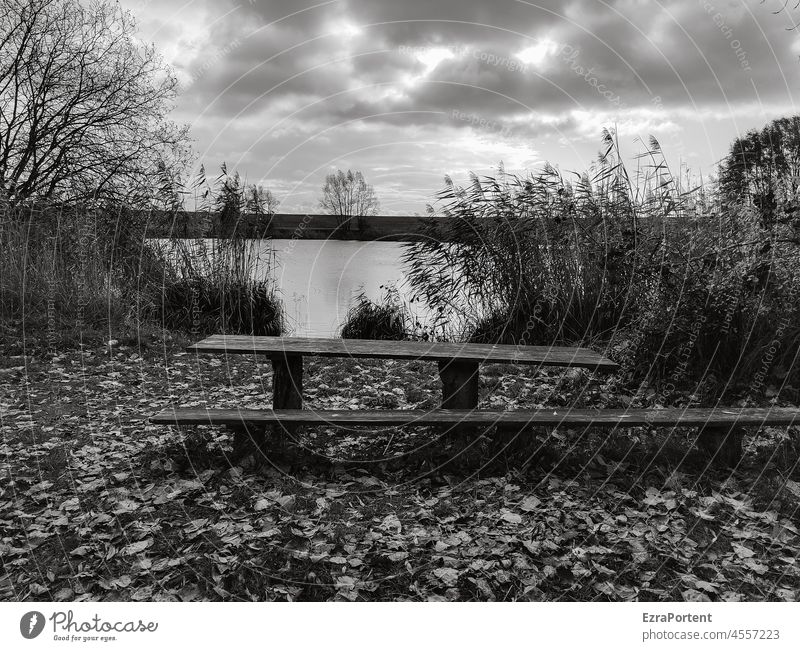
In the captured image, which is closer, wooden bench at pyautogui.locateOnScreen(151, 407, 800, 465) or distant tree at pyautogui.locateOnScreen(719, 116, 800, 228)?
wooden bench at pyautogui.locateOnScreen(151, 407, 800, 465)

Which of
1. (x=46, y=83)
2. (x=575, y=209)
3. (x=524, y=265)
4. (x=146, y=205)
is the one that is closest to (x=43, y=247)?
(x=146, y=205)

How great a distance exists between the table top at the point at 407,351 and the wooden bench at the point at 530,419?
322 mm

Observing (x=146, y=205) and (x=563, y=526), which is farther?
(x=146, y=205)

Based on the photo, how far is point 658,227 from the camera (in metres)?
5.96

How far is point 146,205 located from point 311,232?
2.12 m

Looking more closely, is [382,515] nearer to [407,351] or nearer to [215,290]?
[407,351]

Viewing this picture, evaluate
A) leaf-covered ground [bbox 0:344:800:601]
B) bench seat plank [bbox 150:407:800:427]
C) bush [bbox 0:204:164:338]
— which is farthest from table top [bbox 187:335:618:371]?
bush [bbox 0:204:164:338]

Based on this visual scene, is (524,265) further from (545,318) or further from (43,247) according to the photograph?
(43,247)

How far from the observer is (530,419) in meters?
3.82
